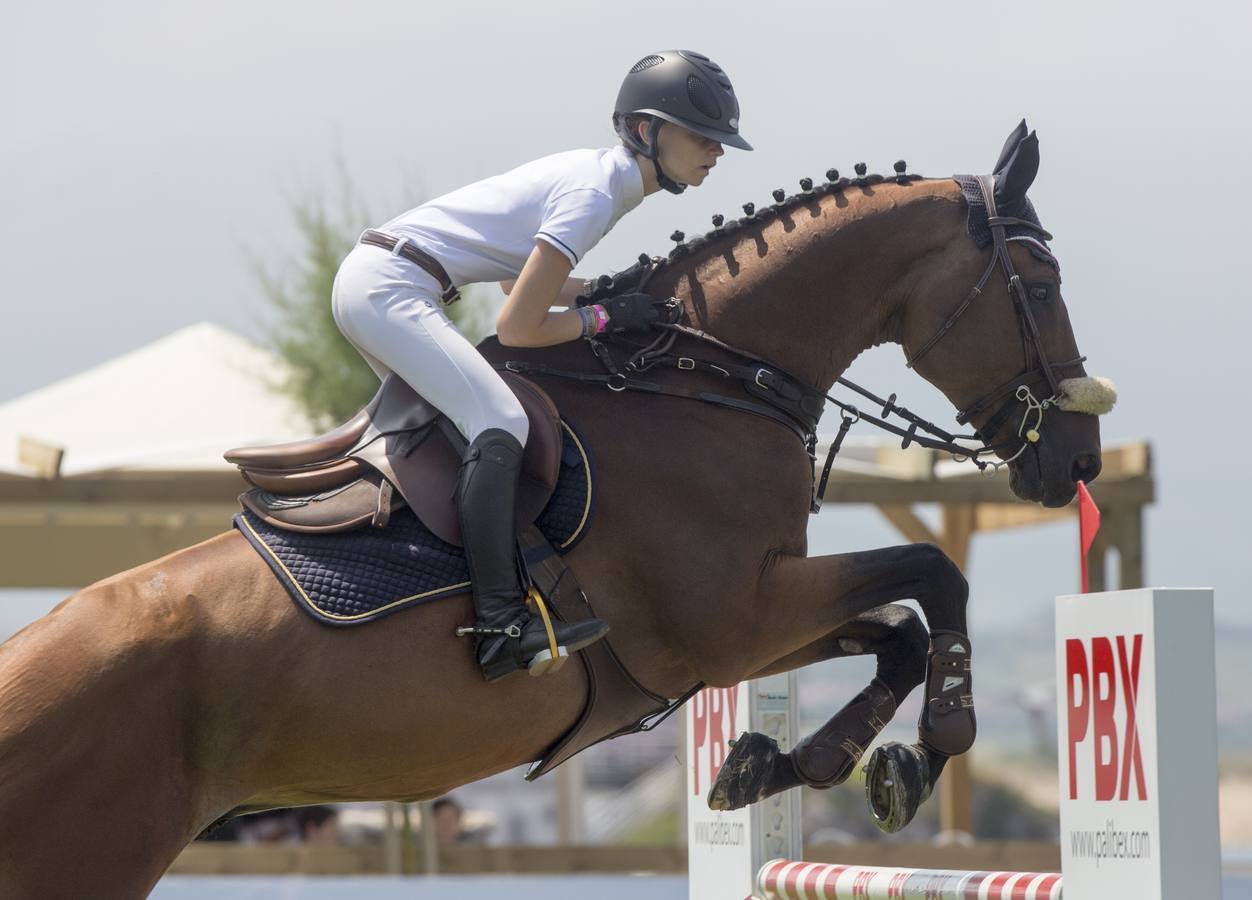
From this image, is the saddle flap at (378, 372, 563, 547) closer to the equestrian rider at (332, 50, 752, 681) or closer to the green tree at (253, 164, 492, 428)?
the equestrian rider at (332, 50, 752, 681)

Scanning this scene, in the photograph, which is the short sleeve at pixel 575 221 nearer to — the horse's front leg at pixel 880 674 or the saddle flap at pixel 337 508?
the saddle flap at pixel 337 508

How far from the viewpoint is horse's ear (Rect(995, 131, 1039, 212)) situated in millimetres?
4523

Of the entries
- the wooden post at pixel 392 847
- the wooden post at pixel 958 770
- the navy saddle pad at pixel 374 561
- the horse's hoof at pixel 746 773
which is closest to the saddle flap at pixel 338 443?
the navy saddle pad at pixel 374 561

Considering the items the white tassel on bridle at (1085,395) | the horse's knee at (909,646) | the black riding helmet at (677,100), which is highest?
the black riding helmet at (677,100)

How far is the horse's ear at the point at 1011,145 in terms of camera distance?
457 cm

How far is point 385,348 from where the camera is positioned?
4.21 meters

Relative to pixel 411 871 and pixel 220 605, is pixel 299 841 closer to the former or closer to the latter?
pixel 411 871

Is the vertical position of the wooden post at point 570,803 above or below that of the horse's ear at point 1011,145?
below

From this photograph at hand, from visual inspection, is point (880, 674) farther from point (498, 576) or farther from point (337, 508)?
point (337, 508)

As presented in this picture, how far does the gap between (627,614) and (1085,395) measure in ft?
4.08

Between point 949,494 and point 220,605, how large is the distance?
744cm

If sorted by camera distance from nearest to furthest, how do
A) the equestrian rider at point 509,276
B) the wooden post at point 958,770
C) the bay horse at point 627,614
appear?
the bay horse at point 627,614 < the equestrian rider at point 509,276 < the wooden post at point 958,770

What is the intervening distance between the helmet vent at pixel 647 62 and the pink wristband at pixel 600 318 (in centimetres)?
59

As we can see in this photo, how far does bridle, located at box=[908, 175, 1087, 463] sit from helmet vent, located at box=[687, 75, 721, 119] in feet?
2.40
